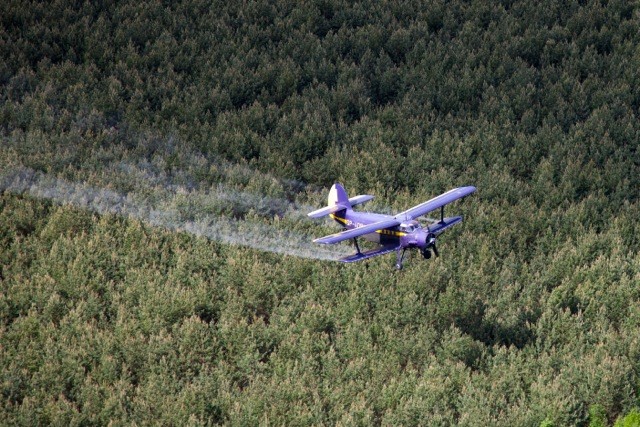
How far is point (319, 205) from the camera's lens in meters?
32.8

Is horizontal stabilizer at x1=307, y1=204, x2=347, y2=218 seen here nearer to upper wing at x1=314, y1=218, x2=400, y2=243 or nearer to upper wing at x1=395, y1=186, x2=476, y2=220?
upper wing at x1=314, y1=218, x2=400, y2=243

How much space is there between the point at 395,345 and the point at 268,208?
5.18 m

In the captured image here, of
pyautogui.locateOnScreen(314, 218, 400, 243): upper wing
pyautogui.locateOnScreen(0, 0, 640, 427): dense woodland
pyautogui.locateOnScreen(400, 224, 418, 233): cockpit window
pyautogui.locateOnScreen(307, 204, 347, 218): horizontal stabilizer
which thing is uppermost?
pyautogui.locateOnScreen(314, 218, 400, 243): upper wing

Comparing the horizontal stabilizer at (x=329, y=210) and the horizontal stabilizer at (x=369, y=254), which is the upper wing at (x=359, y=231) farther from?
the horizontal stabilizer at (x=329, y=210)

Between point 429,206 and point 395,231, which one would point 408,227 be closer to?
point 395,231

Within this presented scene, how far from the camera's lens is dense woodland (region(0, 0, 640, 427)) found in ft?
91.5

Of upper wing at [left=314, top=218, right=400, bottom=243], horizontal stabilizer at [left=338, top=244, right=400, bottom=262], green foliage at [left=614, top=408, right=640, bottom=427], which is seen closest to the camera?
upper wing at [left=314, top=218, right=400, bottom=243]

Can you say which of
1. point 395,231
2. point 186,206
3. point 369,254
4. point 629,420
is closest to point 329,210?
point 395,231

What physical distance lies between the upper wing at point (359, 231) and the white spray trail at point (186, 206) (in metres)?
5.60

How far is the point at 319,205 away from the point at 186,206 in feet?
10.7

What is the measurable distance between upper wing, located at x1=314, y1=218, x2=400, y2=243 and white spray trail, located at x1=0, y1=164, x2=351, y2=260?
560cm

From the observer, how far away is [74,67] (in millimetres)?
37594

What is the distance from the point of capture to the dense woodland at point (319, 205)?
27891 mm

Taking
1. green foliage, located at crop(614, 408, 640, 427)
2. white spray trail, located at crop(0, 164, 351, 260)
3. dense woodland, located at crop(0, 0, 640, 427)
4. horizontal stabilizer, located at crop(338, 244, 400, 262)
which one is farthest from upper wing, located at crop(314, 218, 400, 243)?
green foliage, located at crop(614, 408, 640, 427)
